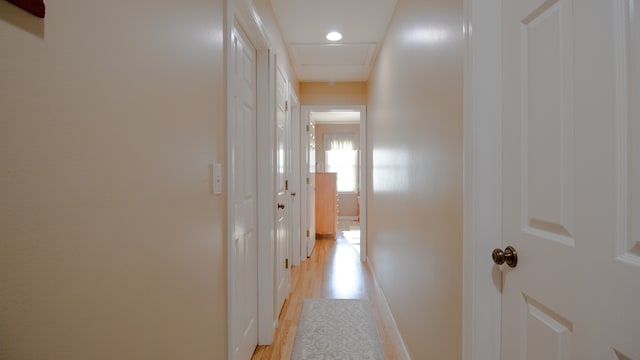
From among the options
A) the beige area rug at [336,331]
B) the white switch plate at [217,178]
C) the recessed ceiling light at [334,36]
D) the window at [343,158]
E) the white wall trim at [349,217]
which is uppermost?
the recessed ceiling light at [334,36]

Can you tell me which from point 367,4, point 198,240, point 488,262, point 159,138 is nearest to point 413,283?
point 488,262

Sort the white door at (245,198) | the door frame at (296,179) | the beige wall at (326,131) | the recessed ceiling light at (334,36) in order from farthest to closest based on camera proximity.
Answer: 1. the beige wall at (326,131)
2. the door frame at (296,179)
3. the recessed ceiling light at (334,36)
4. the white door at (245,198)

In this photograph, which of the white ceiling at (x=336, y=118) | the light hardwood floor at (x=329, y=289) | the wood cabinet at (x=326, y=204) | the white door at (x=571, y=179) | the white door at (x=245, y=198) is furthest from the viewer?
the white ceiling at (x=336, y=118)

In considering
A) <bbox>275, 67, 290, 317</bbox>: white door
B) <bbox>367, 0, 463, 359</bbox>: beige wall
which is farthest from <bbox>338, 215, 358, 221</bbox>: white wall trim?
<bbox>367, 0, 463, 359</bbox>: beige wall

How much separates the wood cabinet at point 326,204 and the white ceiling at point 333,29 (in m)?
2.36

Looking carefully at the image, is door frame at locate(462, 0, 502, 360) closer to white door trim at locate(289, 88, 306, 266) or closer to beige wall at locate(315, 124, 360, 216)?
white door trim at locate(289, 88, 306, 266)

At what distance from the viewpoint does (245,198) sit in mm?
1903

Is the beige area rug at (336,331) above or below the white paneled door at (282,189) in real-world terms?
below

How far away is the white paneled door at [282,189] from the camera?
97.4 inches

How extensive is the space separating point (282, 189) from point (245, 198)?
813 millimetres

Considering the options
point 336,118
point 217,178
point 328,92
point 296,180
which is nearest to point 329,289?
point 296,180

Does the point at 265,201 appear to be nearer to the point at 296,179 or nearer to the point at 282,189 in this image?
the point at 282,189

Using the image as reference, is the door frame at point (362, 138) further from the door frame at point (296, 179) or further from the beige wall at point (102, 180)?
the beige wall at point (102, 180)

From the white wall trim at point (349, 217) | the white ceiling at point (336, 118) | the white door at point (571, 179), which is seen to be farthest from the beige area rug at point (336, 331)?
the white wall trim at point (349, 217)
